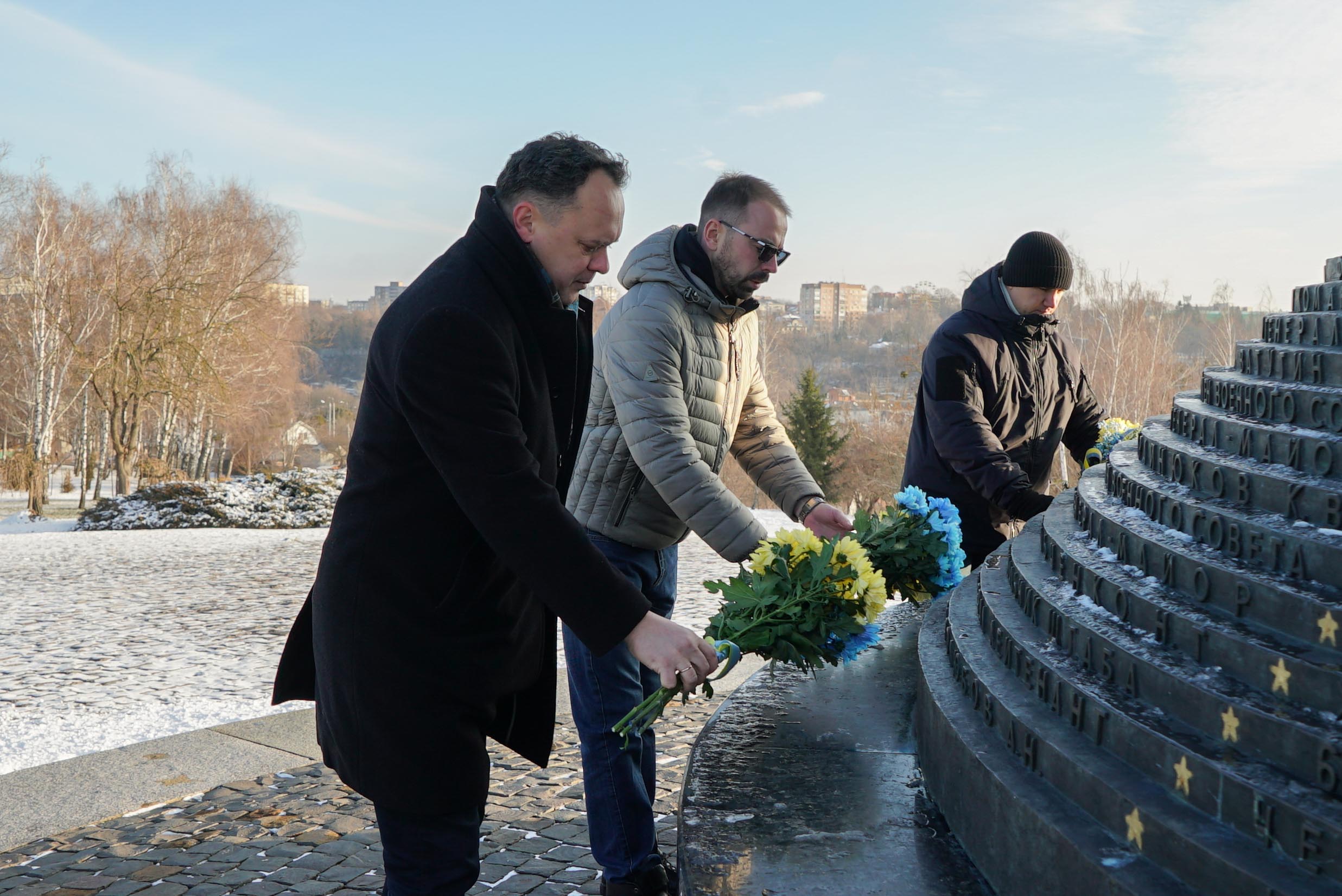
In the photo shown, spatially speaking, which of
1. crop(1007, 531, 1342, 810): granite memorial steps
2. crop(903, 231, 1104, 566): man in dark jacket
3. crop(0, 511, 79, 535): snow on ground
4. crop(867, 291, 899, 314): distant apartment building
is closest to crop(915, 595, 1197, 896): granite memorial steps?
crop(1007, 531, 1342, 810): granite memorial steps

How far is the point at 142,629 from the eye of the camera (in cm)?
852

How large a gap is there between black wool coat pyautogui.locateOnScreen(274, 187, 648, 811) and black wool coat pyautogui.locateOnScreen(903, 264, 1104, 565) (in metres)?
1.90

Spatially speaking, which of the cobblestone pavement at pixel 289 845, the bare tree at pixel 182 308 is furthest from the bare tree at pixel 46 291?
the cobblestone pavement at pixel 289 845

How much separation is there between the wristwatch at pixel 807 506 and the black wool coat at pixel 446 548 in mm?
1361

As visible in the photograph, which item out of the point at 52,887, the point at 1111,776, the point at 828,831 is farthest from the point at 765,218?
the point at 52,887

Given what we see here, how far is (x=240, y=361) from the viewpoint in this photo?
3578 cm

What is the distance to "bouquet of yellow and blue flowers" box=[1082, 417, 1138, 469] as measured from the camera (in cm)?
411

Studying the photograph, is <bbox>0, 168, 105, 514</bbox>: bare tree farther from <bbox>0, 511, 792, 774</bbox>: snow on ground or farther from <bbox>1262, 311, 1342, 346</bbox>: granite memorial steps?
<bbox>1262, 311, 1342, 346</bbox>: granite memorial steps

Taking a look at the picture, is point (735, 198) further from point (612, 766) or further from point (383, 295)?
point (383, 295)

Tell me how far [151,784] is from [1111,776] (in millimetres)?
3942

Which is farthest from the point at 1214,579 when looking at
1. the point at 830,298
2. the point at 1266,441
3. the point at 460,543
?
the point at 830,298

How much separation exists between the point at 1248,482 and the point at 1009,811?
69 cm

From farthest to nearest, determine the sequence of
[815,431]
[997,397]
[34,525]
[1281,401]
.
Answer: [815,431] → [34,525] → [997,397] → [1281,401]

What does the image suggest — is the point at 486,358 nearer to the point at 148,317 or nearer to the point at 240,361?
the point at 148,317
